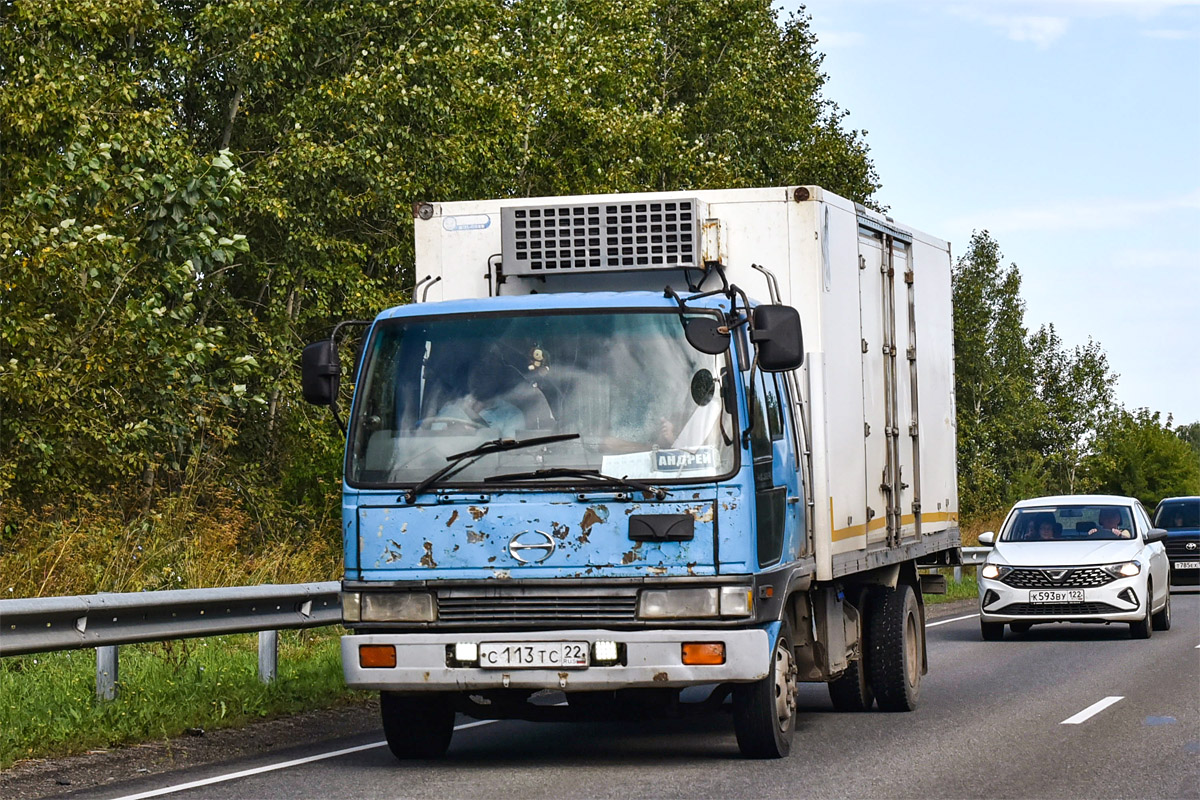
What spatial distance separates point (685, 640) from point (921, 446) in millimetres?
4883

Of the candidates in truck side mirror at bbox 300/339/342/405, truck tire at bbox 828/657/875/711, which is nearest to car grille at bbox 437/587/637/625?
truck side mirror at bbox 300/339/342/405

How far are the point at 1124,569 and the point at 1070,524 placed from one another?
140 cm

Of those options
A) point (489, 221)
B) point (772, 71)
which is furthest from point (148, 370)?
point (772, 71)

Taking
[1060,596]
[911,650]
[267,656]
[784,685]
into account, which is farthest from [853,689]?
[1060,596]

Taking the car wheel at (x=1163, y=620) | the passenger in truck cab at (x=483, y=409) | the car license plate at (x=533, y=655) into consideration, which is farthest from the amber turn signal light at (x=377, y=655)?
the car wheel at (x=1163, y=620)

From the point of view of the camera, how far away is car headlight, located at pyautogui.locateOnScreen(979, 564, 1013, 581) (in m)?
19.5

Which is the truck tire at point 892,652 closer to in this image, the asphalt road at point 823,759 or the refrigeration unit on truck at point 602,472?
the asphalt road at point 823,759

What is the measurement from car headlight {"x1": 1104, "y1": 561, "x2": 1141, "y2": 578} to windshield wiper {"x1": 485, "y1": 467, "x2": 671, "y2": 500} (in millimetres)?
12121

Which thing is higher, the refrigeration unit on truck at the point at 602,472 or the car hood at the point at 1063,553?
the refrigeration unit on truck at the point at 602,472

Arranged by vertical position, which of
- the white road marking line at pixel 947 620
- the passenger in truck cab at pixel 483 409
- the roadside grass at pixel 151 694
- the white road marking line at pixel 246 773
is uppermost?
the passenger in truck cab at pixel 483 409

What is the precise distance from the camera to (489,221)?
34.4ft

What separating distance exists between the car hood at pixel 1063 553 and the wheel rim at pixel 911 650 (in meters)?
7.10

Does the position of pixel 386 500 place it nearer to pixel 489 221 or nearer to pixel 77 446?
pixel 489 221

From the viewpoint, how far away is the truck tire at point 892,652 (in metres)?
12.0
